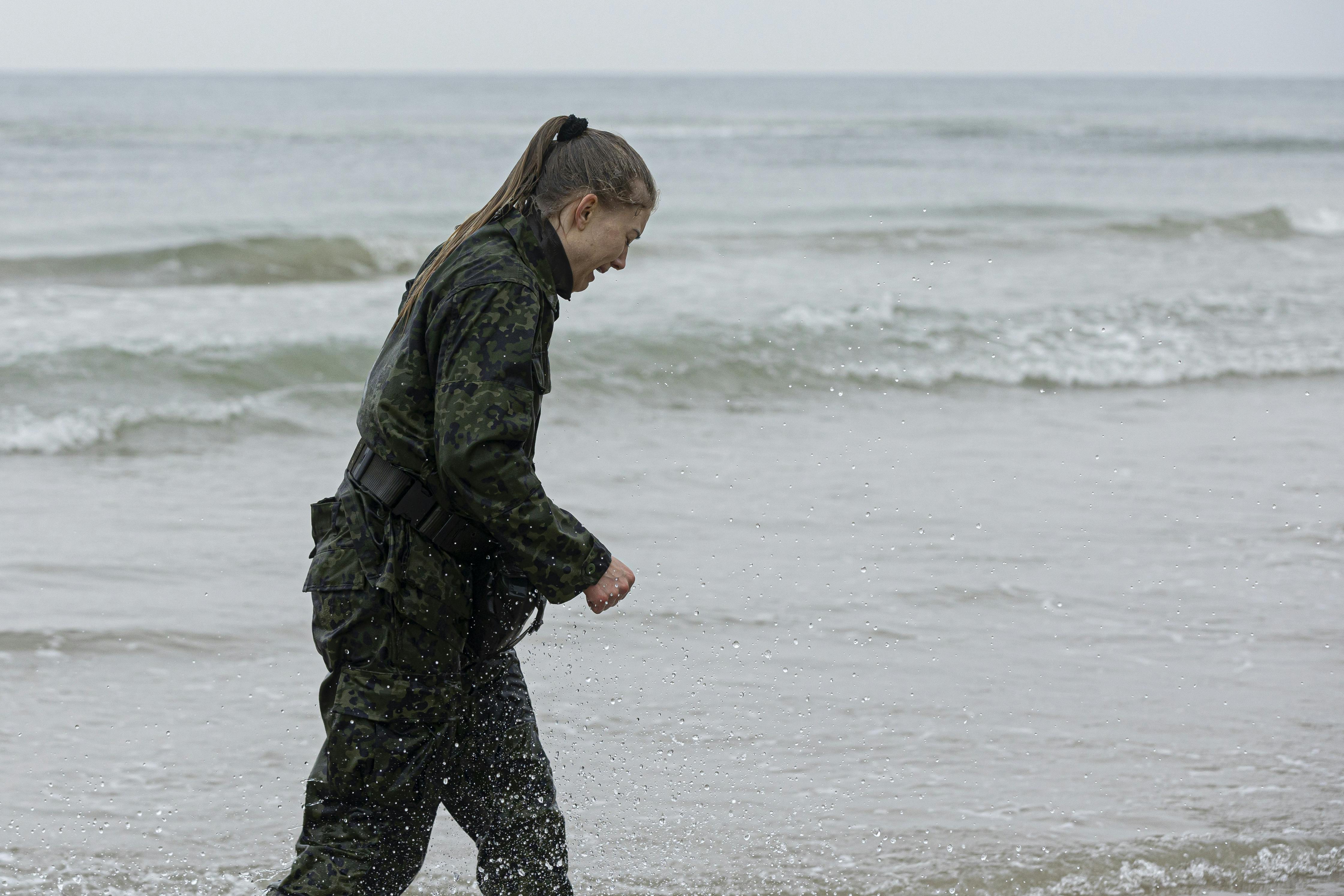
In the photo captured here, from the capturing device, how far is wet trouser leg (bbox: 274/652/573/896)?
2.37 meters

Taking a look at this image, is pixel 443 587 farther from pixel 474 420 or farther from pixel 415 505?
pixel 474 420

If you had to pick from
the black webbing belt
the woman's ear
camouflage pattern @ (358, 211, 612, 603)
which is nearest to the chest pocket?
camouflage pattern @ (358, 211, 612, 603)

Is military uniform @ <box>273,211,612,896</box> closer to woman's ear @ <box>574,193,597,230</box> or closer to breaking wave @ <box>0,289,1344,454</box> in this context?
woman's ear @ <box>574,193,597,230</box>

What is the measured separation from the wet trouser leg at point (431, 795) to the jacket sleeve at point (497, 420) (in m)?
0.42

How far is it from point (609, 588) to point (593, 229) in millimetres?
629

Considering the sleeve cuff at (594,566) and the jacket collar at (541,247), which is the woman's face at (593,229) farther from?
the sleeve cuff at (594,566)

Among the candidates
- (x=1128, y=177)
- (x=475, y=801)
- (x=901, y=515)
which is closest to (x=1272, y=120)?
(x=1128, y=177)

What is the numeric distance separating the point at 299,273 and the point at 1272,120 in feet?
175

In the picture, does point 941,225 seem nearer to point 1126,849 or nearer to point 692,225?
point 692,225

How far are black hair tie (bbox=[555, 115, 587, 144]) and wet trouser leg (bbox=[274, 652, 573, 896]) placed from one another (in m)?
0.99

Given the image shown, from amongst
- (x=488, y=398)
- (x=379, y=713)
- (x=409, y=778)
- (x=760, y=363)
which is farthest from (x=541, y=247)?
(x=760, y=363)

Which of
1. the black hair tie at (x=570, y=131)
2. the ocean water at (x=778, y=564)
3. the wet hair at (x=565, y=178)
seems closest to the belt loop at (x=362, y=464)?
the wet hair at (x=565, y=178)

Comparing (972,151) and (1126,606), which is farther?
(972,151)

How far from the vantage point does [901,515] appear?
6.44 metres
